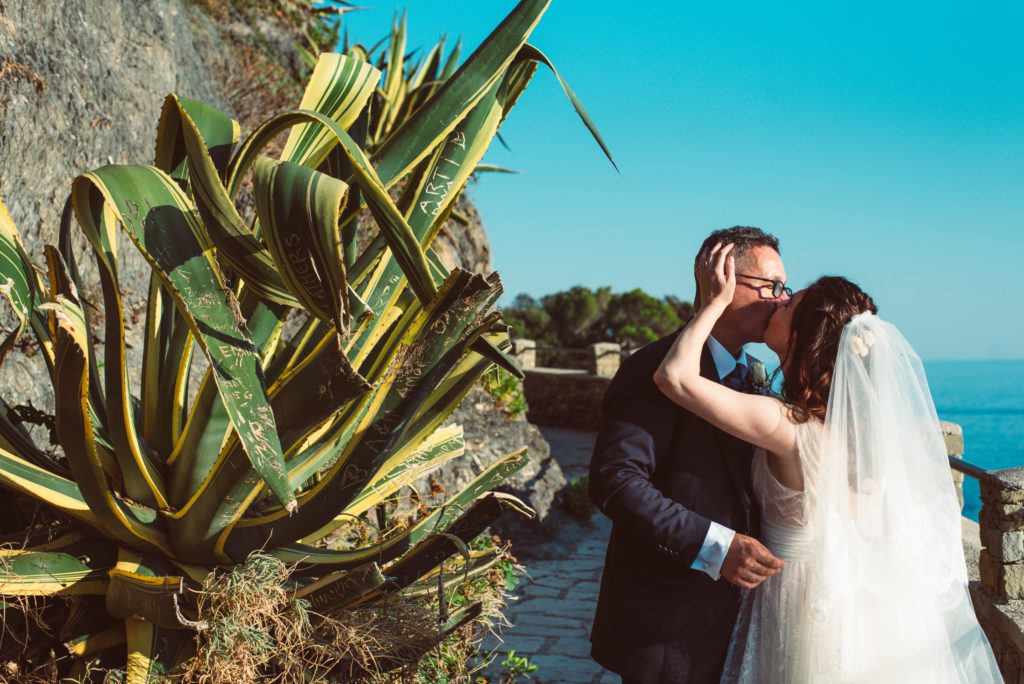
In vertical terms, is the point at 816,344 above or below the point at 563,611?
above

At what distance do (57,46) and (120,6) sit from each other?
1.32m

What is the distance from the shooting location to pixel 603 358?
13.0 m

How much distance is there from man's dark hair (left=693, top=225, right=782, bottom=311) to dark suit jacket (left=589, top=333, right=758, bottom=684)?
299mm

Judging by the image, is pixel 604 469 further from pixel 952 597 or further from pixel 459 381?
pixel 952 597

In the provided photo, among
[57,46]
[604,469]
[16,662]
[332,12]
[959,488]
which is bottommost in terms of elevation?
[959,488]

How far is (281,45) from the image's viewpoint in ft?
30.8

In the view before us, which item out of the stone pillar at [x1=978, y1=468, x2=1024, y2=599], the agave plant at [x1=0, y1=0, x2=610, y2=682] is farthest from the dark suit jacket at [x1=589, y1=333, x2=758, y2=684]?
the stone pillar at [x1=978, y1=468, x2=1024, y2=599]


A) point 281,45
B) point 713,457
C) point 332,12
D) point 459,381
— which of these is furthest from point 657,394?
point 332,12

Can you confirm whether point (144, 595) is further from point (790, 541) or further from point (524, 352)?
point (524, 352)

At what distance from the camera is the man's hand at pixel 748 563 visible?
183 centimetres

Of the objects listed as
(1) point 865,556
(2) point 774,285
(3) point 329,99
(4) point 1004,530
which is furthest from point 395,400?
(4) point 1004,530

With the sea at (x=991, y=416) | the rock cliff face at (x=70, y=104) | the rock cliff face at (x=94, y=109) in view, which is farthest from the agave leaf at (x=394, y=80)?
the sea at (x=991, y=416)

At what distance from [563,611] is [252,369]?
3781 mm

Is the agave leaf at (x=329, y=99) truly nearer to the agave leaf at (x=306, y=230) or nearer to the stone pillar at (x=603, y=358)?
the agave leaf at (x=306, y=230)
